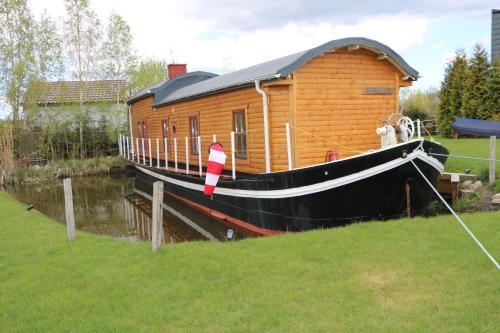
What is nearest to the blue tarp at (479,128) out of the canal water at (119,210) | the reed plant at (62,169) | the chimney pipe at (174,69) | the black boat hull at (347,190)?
the black boat hull at (347,190)

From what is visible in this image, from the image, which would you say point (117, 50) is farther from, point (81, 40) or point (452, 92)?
point (452, 92)

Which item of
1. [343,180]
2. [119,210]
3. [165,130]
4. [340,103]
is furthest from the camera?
[165,130]

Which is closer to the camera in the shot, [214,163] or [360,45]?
[214,163]

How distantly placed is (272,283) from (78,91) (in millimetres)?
27736

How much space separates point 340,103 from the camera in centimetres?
1006

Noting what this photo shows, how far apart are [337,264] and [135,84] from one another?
3048 cm

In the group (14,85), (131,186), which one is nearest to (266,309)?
(131,186)

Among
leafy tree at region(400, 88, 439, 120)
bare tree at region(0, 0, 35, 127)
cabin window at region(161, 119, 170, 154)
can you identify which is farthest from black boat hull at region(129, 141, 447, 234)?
leafy tree at region(400, 88, 439, 120)

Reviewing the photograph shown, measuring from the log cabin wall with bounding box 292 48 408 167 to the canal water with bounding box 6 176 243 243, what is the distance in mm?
2750

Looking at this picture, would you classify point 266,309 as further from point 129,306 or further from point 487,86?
point 487,86

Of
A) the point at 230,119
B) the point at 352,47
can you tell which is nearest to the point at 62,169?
the point at 230,119

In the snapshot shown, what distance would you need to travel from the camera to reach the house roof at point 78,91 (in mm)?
26328

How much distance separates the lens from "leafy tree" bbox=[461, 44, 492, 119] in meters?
21.7

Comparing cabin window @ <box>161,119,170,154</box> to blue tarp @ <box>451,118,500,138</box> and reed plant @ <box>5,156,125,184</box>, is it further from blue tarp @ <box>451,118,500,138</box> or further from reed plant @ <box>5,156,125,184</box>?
blue tarp @ <box>451,118,500,138</box>
